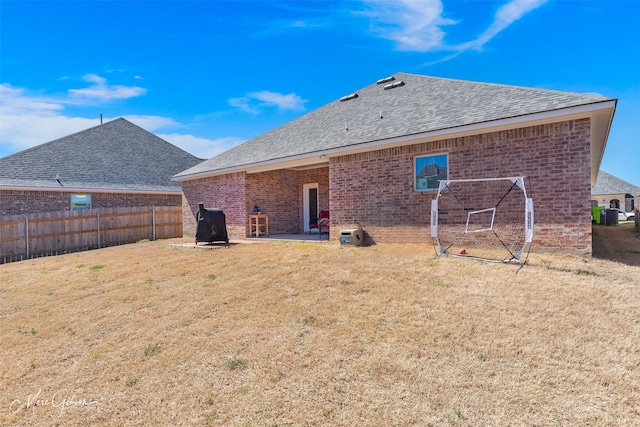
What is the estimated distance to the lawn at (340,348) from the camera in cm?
318

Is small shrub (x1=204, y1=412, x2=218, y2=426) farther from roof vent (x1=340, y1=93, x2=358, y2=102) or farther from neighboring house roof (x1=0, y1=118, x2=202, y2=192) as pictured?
neighboring house roof (x1=0, y1=118, x2=202, y2=192)

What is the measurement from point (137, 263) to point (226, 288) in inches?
175

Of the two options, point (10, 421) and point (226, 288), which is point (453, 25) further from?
point (10, 421)

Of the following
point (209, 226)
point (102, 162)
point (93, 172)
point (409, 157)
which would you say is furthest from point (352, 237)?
point (102, 162)

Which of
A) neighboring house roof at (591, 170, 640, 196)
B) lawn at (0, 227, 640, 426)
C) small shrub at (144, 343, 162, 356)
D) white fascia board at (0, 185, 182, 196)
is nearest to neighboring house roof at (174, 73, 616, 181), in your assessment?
lawn at (0, 227, 640, 426)

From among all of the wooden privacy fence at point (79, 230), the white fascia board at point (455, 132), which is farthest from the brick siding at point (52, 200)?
the white fascia board at point (455, 132)

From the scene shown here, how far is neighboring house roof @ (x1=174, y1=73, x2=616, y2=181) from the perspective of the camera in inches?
295

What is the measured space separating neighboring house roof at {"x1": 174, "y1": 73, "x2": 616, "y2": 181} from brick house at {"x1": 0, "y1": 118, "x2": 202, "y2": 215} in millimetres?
5083

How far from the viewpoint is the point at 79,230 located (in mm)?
14305

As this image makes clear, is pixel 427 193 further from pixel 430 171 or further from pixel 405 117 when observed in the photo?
pixel 405 117

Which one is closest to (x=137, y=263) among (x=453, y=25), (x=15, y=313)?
(x=15, y=313)

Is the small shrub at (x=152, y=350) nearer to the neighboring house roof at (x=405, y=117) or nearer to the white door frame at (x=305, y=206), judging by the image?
the neighboring house roof at (x=405, y=117)

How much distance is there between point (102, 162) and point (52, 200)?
13.6 feet

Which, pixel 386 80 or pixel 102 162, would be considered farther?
pixel 102 162
